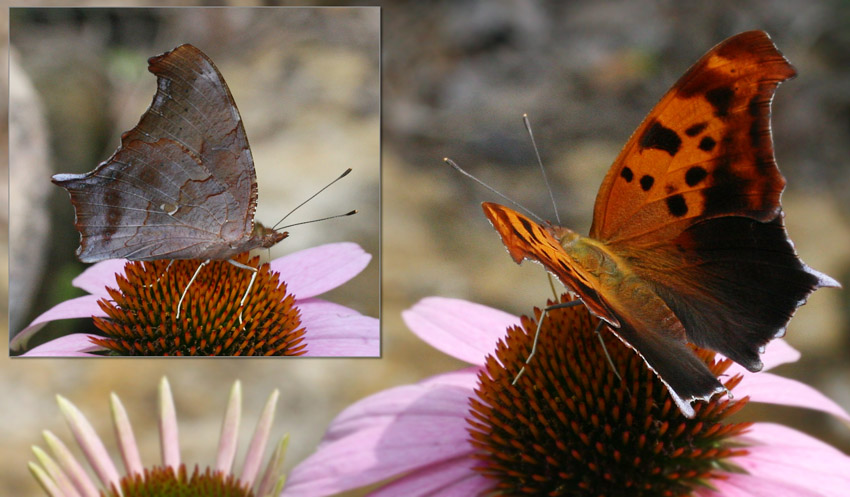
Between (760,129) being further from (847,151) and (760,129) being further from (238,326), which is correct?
(847,151)

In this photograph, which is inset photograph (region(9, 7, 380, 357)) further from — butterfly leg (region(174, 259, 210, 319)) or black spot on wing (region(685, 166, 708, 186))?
black spot on wing (region(685, 166, 708, 186))

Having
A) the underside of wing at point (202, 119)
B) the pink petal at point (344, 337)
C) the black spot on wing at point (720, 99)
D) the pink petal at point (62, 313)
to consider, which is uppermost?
the underside of wing at point (202, 119)

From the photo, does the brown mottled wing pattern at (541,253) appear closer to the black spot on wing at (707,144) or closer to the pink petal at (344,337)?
the black spot on wing at (707,144)

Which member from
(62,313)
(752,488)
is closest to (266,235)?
(62,313)

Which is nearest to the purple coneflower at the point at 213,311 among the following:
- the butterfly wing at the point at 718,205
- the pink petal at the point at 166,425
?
the pink petal at the point at 166,425

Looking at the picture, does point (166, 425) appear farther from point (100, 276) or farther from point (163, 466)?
point (100, 276)
